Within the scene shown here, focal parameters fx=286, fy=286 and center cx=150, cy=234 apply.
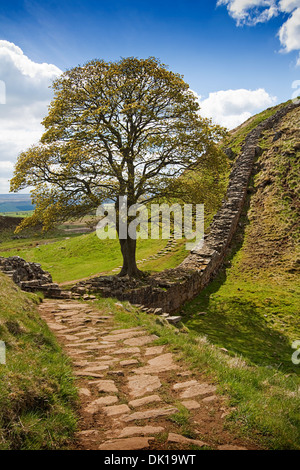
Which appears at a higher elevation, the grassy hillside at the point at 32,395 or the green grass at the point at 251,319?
the grassy hillside at the point at 32,395

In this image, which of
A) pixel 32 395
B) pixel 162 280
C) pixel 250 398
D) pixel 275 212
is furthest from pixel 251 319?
pixel 275 212

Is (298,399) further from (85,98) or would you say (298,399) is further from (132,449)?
(85,98)

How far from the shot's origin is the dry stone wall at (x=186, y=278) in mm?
16031

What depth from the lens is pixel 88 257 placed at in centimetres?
3062

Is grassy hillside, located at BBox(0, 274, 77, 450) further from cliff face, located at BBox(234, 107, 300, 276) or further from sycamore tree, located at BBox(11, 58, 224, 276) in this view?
cliff face, located at BBox(234, 107, 300, 276)

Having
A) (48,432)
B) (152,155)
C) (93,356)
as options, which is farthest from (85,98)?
(48,432)

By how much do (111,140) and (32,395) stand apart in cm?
1631

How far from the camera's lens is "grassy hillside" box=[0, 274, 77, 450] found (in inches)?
144

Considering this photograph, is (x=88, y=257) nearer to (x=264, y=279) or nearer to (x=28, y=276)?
(x=28, y=276)

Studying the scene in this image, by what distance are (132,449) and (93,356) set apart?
3.91 metres

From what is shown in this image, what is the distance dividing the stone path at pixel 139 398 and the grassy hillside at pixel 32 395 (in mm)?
316

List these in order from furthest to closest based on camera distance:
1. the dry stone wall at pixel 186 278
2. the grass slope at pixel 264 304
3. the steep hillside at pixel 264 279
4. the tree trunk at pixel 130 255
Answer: the tree trunk at pixel 130 255
the dry stone wall at pixel 186 278
the steep hillside at pixel 264 279
the grass slope at pixel 264 304

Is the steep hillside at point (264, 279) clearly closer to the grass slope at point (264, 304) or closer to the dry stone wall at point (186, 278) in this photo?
the grass slope at point (264, 304)

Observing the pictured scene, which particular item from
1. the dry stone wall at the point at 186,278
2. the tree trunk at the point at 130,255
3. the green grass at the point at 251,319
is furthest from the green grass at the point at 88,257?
the green grass at the point at 251,319
